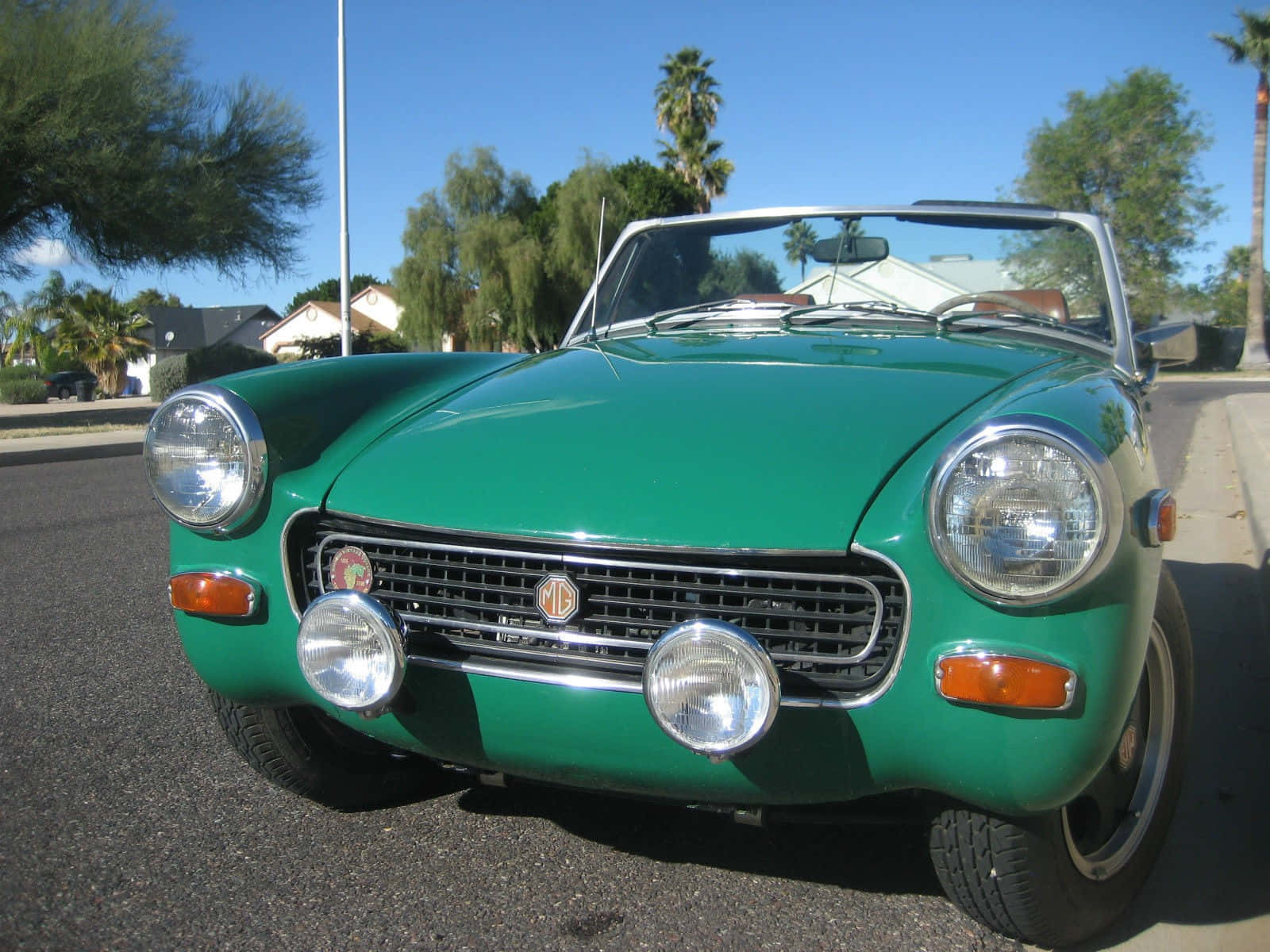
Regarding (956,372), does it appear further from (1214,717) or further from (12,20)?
(12,20)

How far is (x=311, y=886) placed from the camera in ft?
6.73

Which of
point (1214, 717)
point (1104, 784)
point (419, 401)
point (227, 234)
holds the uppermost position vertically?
point (227, 234)

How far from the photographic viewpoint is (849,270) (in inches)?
130

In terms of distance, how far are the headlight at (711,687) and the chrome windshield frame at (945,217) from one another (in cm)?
173

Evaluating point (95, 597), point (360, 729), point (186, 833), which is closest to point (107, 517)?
point (95, 597)

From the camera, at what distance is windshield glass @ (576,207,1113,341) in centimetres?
318

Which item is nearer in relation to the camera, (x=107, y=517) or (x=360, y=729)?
(x=360, y=729)

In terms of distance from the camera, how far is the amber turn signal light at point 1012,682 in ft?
5.16

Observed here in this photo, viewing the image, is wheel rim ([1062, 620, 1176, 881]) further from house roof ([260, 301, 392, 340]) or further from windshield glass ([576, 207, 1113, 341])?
house roof ([260, 301, 392, 340])

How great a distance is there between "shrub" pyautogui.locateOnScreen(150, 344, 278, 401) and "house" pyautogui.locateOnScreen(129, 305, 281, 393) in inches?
1933

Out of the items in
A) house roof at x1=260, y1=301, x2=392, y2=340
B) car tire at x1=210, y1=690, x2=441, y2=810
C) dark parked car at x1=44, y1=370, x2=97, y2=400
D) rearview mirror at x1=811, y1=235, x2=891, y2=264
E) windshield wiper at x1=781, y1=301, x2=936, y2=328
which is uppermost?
house roof at x1=260, y1=301, x2=392, y2=340

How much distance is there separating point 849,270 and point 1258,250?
42223mm

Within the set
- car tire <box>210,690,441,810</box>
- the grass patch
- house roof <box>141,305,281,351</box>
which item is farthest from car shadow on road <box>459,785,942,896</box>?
house roof <box>141,305,281,351</box>

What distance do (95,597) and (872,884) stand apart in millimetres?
3410
